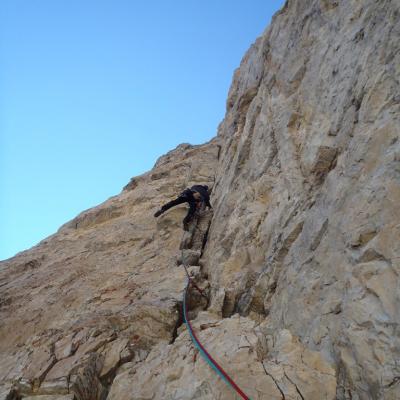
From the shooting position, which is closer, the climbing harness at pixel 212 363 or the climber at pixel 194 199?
the climbing harness at pixel 212 363

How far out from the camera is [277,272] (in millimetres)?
5312

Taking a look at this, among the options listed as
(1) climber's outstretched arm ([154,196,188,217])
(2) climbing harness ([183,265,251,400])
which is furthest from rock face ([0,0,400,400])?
(1) climber's outstretched arm ([154,196,188,217])

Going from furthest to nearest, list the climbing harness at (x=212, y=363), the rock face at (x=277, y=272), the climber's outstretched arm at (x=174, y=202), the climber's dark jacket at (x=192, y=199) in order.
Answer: the climber's outstretched arm at (x=174, y=202)
the climber's dark jacket at (x=192, y=199)
the climbing harness at (x=212, y=363)
the rock face at (x=277, y=272)

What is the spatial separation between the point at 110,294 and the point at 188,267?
1.85m

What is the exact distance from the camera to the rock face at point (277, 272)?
3.57 meters

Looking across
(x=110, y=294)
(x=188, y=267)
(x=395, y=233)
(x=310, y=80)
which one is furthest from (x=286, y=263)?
(x=110, y=294)

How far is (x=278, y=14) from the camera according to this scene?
442 inches

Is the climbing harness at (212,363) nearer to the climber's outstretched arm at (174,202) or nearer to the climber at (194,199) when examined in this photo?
the climber at (194,199)

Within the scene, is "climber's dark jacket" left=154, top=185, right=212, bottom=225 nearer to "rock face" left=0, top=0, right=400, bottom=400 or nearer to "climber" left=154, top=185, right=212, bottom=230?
"climber" left=154, top=185, right=212, bottom=230

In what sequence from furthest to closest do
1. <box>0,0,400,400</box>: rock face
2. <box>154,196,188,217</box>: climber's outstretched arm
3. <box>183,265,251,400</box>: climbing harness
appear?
<box>154,196,188,217</box>: climber's outstretched arm < <box>183,265,251,400</box>: climbing harness < <box>0,0,400,400</box>: rock face

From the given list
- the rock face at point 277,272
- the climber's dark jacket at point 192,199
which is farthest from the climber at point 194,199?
the rock face at point 277,272

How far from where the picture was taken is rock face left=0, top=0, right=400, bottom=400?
3570 millimetres

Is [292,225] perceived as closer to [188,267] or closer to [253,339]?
[253,339]

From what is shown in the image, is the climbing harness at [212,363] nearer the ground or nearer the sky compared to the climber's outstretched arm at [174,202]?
nearer the ground
